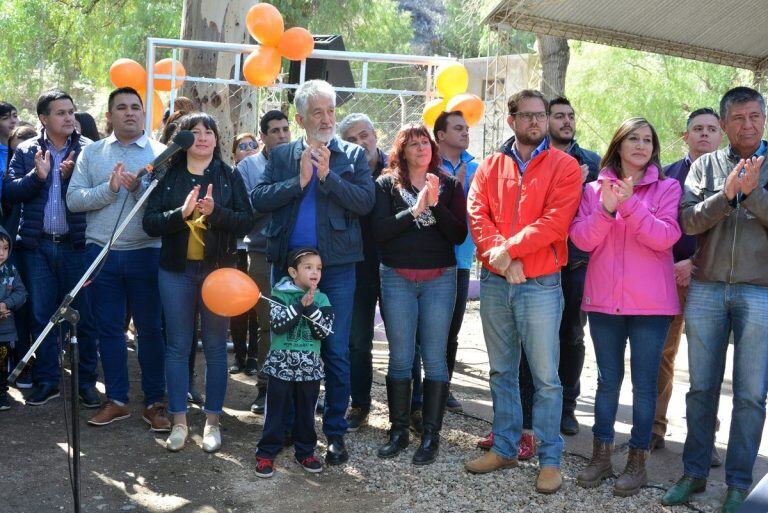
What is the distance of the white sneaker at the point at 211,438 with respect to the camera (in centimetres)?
496

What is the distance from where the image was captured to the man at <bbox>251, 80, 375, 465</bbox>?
4664 mm

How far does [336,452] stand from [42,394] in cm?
230

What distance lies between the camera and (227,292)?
178 inches

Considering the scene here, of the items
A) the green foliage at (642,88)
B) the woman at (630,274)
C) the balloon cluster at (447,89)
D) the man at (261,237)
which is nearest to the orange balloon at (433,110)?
the balloon cluster at (447,89)

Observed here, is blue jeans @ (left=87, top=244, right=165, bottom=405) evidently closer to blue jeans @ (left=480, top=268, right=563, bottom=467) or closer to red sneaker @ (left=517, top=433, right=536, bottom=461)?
blue jeans @ (left=480, top=268, right=563, bottom=467)

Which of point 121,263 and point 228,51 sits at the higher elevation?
point 228,51

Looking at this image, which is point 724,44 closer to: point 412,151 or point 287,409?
point 412,151

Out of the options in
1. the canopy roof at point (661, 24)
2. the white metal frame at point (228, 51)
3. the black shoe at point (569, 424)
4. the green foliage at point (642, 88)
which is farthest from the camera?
the green foliage at point (642, 88)

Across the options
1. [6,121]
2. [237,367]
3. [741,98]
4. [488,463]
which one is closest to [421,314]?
[488,463]

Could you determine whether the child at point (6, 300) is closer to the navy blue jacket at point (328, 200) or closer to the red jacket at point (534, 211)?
the navy blue jacket at point (328, 200)

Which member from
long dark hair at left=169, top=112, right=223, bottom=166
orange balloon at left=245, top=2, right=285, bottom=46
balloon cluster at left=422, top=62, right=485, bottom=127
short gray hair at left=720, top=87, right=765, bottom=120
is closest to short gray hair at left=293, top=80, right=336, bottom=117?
long dark hair at left=169, top=112, right=223, bottom=166

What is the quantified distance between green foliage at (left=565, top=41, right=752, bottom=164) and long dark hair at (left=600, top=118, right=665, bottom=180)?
15.1 metres

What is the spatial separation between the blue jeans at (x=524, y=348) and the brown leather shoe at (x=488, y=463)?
32 mm

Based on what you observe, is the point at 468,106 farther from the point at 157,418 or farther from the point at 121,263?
the point at 157,418
